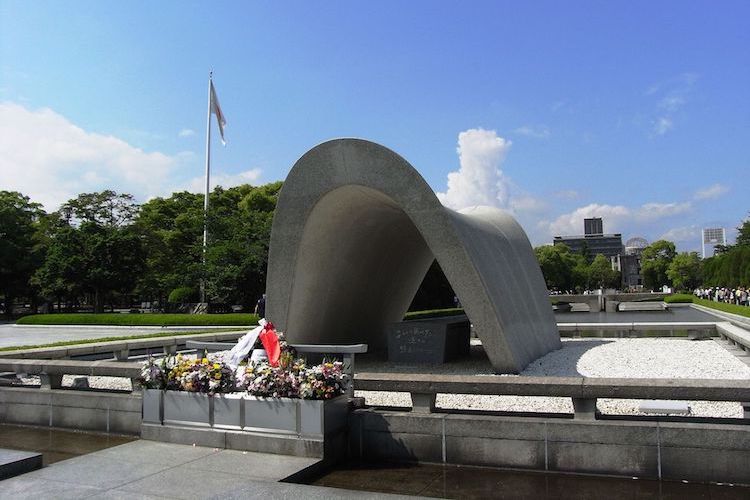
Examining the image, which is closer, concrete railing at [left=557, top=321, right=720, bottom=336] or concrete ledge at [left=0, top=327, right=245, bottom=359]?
concrete ledge at [left=0, top=327, right=245, bottom=359]

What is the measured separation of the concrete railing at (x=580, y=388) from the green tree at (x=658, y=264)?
123 meters

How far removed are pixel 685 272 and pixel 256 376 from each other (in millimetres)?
116950

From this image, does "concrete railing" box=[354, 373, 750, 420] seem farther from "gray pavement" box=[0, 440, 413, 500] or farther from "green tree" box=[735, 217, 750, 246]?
"green tree" box=[735, 217, 750, 246]

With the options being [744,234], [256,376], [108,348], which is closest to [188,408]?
[256,376]

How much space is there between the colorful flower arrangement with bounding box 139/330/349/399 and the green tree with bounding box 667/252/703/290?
113533mm

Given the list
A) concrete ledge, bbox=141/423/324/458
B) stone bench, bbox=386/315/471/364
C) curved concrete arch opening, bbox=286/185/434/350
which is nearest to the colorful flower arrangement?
concrete ledge, bbox=141/423/324/458

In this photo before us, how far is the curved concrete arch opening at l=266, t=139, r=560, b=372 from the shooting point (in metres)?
11.3

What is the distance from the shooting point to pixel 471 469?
6.46m

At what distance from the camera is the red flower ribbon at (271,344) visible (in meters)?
7.59

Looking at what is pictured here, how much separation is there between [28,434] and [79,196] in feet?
134

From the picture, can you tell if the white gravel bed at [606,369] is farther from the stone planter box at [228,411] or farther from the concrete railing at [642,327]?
the stone planter box at [228,411]

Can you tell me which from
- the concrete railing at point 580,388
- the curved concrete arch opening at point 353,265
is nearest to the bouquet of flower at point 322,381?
the concrete railing at point 580,388

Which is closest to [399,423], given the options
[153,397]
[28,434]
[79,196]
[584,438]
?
[584,438]

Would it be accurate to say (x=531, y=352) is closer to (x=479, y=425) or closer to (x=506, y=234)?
(x=506, y=234)
